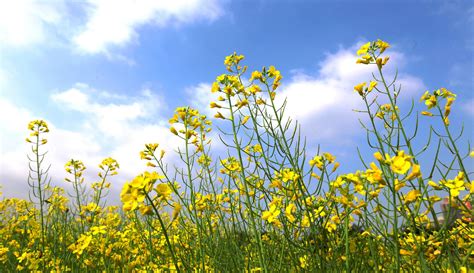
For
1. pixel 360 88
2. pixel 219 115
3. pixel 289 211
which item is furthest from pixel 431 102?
pixel 219 115

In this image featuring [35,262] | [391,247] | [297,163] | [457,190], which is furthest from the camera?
[35,262]

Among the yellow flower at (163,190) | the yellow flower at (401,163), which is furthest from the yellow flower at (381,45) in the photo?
the yellow flower at (163,190)

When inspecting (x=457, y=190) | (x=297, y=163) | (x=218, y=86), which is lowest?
(x=457, y=190)

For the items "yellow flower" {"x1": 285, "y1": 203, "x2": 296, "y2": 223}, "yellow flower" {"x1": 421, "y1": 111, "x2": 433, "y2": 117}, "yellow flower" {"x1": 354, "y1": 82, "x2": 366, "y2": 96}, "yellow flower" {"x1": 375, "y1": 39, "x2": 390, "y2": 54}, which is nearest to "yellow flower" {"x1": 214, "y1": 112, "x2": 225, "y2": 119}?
"yellow flower" {"x1": 285, "y1": 203, "x2": 296, "y2": 223}

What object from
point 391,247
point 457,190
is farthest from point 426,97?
point 391,247

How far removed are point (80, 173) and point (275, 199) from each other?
3.02 meters

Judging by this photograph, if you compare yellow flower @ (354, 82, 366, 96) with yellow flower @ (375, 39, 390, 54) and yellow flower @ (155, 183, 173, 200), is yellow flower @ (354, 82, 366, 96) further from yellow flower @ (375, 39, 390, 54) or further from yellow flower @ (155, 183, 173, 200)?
yellow flower @ (155, 183, 173, 200)

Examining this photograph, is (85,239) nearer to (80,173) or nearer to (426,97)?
(80,173)

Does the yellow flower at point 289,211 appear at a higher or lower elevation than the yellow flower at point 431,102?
lower

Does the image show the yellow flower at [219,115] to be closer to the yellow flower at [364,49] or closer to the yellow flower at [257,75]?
the yellow flower at [257,75]

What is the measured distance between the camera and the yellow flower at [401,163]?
1.36m

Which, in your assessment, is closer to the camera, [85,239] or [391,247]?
[391,247]

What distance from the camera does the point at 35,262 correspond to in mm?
3648

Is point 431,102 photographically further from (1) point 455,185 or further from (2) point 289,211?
→ (2) point 289,211
